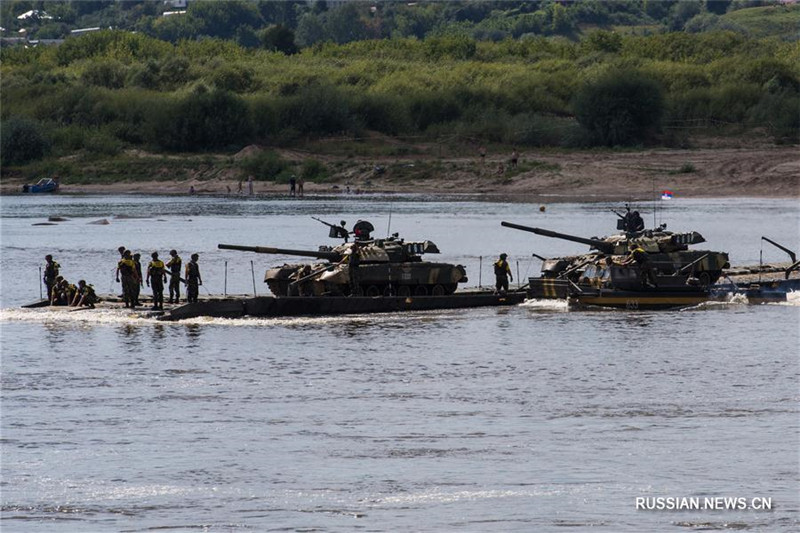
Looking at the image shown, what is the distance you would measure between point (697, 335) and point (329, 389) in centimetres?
1245

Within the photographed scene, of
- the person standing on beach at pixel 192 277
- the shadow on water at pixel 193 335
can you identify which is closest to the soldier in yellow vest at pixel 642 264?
the person standing on beach at pixel 192 277

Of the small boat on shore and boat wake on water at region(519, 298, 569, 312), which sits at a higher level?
the small boat on shore

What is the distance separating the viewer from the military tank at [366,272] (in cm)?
4372

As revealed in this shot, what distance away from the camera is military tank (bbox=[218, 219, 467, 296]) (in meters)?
43.7

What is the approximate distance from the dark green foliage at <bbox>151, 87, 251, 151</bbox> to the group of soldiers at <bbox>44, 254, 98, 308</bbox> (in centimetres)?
6622

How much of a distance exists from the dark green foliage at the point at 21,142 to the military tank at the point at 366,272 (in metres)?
71.5

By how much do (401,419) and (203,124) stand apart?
8309cm

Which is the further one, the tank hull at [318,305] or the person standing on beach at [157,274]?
the tank hull at [318,305]

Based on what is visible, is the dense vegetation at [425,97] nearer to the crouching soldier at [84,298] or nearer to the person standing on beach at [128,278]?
the crouching soldier at [84,298]

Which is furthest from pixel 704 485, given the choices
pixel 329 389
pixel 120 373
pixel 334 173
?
pixel 334 173

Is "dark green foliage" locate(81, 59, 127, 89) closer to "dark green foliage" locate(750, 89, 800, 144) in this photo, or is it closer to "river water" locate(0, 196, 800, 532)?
"dark green foliage" locate(750, 89, 800, 144)

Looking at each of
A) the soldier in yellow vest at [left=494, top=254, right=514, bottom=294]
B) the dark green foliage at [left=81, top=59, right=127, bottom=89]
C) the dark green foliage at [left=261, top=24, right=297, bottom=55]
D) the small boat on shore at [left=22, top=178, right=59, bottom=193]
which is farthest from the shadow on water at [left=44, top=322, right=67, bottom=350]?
the dark green foliage at [left=261, top=24, right=297, bottom=55]

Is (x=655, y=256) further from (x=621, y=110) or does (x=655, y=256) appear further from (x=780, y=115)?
(x=780, y=115)

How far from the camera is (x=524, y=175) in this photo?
9762 centimetres
